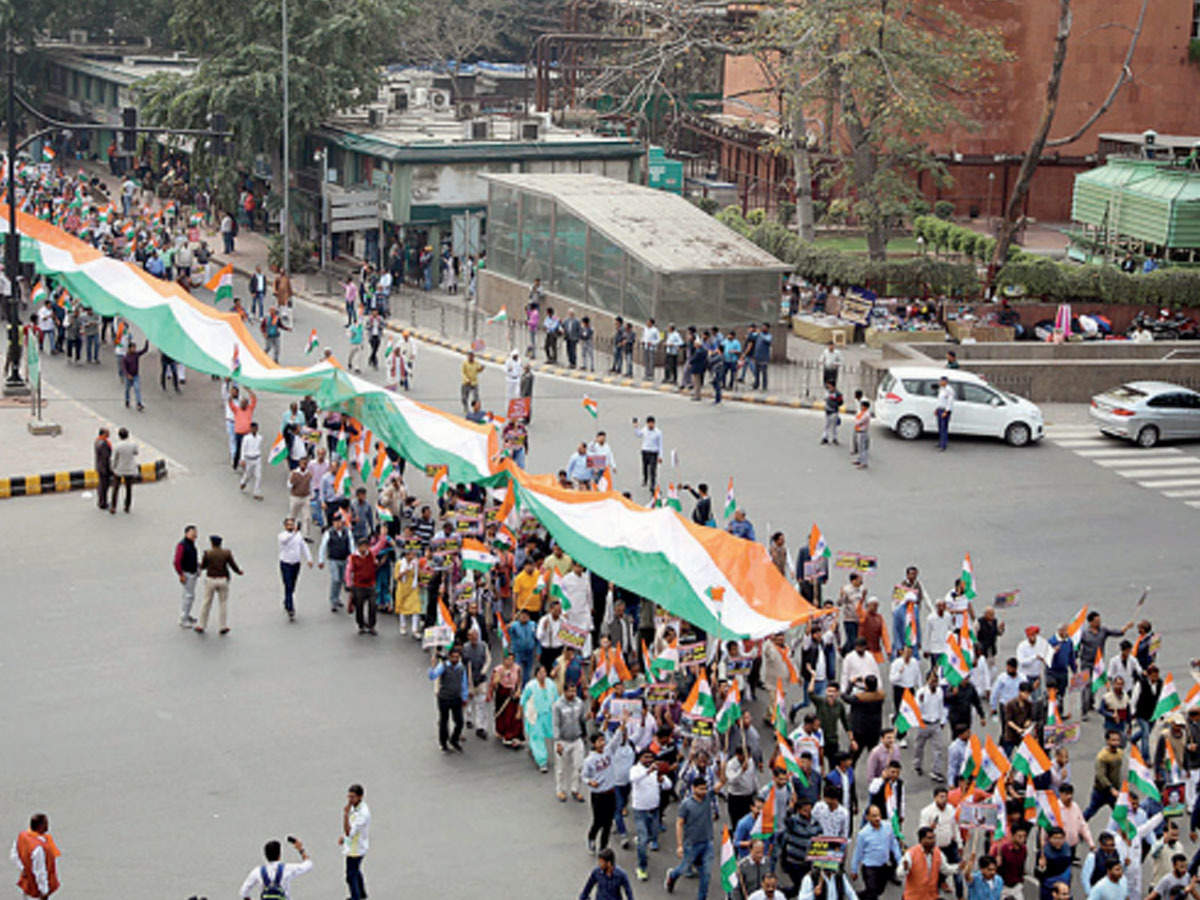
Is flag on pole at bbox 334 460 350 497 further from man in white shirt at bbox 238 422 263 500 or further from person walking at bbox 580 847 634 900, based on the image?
person walking at bbox 580 847 634 900

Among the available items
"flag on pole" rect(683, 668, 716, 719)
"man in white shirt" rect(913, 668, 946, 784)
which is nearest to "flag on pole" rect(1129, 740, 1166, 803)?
"man in white shirt" rect(913, 668, 946, 784)

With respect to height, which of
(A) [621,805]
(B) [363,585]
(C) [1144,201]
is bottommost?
(A) [621,805]

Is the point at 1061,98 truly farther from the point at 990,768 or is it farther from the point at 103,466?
the point at 990,768

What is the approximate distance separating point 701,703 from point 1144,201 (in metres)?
35.2

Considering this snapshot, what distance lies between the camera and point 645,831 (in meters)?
15.9

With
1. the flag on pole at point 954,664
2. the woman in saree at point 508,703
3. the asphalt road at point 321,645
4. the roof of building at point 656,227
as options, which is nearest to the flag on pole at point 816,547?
the asphalt road at point 321,645

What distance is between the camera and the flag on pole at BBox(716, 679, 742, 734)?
17.0m

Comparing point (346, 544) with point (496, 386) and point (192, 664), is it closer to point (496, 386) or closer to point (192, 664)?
point (192, 664)

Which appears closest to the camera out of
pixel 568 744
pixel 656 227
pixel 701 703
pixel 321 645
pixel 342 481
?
pixel 701 703

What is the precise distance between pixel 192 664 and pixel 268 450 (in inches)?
387

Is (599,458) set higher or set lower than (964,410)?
higher

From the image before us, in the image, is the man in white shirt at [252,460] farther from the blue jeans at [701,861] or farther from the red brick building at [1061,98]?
the red brick building at [1061,98]

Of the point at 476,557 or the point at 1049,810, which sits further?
the point at 476,557

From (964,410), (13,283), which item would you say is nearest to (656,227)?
(964,410)
